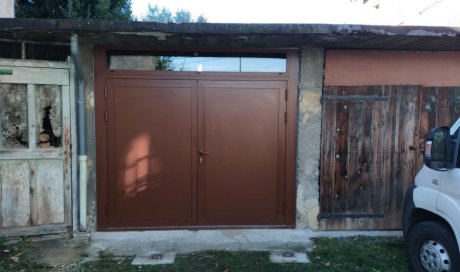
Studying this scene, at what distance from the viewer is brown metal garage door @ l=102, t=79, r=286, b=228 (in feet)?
17.1

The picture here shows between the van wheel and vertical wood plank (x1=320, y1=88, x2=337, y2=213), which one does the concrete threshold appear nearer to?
vertical wood plank (x1=320, y1=88, x2=337, y2=213)

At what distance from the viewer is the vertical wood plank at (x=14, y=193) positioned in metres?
4.89

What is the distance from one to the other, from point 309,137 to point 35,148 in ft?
12.0

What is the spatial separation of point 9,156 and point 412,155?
5.41 meters

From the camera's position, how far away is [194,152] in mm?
5320

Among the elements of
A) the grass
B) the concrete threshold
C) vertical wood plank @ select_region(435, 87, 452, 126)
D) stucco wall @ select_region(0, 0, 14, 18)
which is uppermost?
stucco wall @ select_region(0, 0, 14, 18)

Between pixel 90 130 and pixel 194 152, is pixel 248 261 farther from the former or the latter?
pixel 90 130

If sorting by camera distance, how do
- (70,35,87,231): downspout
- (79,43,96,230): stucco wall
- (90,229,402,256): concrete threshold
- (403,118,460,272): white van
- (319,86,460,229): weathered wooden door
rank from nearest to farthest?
(403,118,460,272): white van
(90,229,402,256): concrete threshold
(70,35,87,231): downspout
(79,43,96,230): stucco wall
(319,86,460,229): weathered wooden door

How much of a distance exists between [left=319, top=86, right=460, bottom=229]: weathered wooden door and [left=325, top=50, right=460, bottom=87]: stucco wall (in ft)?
0.37

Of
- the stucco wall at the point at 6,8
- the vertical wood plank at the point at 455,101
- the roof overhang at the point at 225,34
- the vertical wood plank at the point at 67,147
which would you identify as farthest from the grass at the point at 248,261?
the stucco wall at the point at 6,8

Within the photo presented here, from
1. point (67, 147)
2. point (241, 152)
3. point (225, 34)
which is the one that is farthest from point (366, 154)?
point (67, 147)

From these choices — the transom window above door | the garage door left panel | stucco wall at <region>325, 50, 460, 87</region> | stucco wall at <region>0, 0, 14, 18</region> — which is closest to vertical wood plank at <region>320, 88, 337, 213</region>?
stucco wall at <region>325, 50, 460, 87</region>

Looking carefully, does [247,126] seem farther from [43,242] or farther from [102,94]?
[43,242]

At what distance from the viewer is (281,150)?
539 cm
